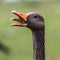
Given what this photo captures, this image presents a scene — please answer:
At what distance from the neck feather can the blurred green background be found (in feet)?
10.4

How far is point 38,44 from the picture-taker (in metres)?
6.31

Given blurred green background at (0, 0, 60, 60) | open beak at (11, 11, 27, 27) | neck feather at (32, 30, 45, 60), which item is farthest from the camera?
blurred green background at (0, 0, 60, 60)

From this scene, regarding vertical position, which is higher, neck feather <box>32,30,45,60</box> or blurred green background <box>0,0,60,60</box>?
neck feather <box>32,30,45,60</box>

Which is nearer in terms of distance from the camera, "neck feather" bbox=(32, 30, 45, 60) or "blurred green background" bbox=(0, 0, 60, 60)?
A: "neck feather" bbox=(32, 30, 45, 60)

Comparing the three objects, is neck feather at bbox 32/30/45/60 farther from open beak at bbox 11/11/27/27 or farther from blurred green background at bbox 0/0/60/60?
blurred green background at bbox 0/0/60/60

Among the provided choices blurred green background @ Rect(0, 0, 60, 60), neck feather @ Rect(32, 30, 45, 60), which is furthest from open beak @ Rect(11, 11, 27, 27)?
blurred green background @ Rect(0, 0, 60, 60)

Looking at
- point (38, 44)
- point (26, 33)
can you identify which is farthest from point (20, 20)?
point (26, 33)

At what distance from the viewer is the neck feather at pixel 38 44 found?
6.28m

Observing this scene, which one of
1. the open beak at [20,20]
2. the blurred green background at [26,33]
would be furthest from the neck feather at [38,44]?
the blurred green background at [26,33]

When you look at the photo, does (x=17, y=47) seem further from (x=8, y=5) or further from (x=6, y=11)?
(x=8, y=5)

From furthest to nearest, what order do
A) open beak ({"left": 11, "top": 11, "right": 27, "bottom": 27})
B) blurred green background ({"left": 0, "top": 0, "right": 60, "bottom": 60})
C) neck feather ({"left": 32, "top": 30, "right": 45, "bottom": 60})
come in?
1. blurred green background ({"left": 0, "top": 0, "right": 60, "bottom": 60})
2. neck feather ({"left": 32, "top": 30, "right": 45, "bottom": 60})
3. open beak ({"left": 11, "top": 11, "right": 27, "bottom": 27})

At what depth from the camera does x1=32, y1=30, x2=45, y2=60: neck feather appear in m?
6.28

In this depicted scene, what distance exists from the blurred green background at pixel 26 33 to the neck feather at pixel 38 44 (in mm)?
3166

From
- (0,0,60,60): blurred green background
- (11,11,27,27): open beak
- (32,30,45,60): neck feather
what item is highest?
(11,11,27,27): open beak
